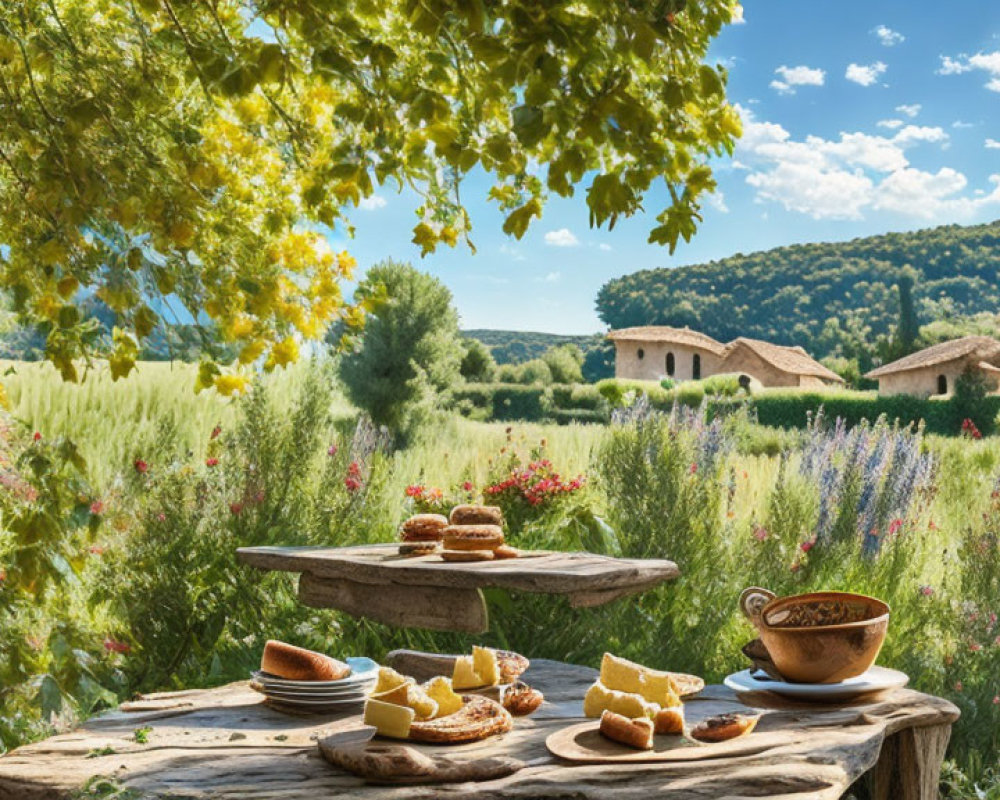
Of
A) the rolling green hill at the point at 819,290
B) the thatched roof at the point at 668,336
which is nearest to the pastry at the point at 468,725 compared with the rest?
the thatched roof at the point at 668,336

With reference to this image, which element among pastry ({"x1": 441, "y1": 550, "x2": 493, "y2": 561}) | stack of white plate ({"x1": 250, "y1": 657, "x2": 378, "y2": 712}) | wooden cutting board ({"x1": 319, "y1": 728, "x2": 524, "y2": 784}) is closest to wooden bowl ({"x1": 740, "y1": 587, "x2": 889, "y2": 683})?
wooden cutting board ({"x1": 319, "y1": 728, "x2": 524, "y2": 784})

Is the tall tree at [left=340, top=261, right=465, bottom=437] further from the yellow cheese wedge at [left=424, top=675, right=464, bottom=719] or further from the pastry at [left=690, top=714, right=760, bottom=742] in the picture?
the pastry at [left=690, top=714, right=760, bottom=742]

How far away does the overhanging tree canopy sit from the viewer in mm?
1757

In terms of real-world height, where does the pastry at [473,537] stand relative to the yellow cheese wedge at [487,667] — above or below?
above

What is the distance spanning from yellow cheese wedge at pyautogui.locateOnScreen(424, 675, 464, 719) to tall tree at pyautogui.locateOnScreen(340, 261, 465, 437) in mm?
10604

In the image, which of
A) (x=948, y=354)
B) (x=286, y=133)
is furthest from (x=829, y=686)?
(x=948, y=354)

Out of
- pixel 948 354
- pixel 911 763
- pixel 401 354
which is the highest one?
pixel 948 354

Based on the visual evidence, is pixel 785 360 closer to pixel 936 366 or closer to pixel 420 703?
pixel 936 366

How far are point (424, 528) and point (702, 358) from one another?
129 ft

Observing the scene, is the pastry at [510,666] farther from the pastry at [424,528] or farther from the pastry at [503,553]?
the pastry at [424,528]

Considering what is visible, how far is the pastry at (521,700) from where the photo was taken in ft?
7.54

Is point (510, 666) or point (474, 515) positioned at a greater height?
point (474, 515)

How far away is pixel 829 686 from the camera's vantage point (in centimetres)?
218

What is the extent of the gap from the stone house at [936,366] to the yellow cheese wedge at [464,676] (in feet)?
81.3
